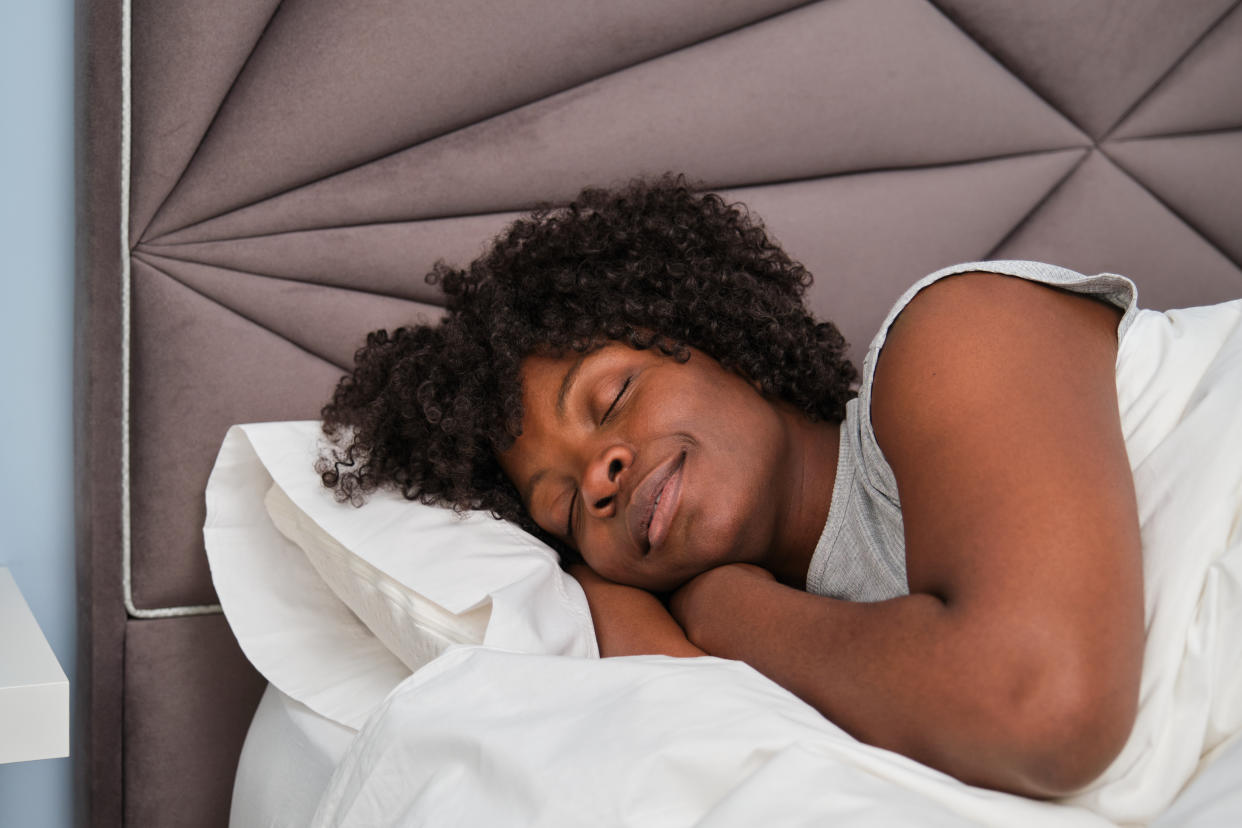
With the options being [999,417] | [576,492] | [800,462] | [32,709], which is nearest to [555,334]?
[576,492]

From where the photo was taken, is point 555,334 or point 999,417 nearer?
point 999,417

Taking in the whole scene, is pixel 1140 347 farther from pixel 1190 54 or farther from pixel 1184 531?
pixel 1190 54

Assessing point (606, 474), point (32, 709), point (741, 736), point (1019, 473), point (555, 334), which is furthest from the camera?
point (555, 334)

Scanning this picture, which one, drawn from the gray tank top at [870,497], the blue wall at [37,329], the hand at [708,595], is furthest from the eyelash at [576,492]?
the blue wall at [37,329]

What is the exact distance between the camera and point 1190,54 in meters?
1.64

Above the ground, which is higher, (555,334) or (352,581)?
(555,334)

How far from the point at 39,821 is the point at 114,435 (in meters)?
0.57

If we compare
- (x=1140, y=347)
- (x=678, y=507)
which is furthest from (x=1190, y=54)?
(x=678, y=507)

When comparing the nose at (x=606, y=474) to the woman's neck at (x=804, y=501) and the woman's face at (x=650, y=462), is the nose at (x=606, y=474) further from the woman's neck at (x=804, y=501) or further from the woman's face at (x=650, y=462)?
the woman's neck at (x=804, y=501)

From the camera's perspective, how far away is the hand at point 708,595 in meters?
1.06

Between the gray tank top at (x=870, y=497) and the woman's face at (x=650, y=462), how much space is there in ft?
0.21

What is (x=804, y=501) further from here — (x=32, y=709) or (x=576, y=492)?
(x=32, y=709)

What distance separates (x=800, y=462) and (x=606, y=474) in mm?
258

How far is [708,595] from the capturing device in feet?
3.57
